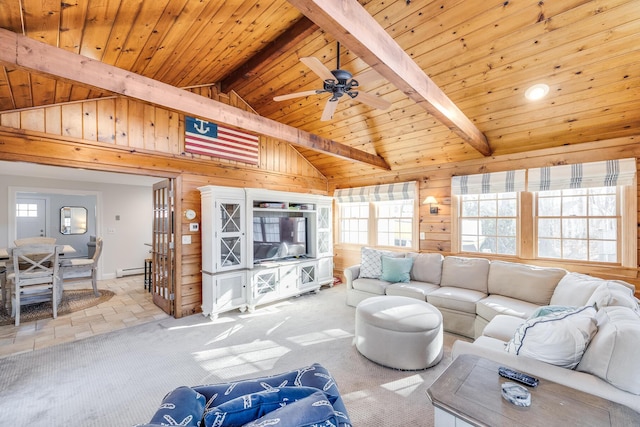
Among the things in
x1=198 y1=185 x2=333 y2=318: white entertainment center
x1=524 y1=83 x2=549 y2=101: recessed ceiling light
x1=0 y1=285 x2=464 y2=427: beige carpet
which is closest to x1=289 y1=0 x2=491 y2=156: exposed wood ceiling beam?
x1=524 y1=83 x2=549 y2=101: recessed ceiling light

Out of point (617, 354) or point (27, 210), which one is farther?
point (27, 210)

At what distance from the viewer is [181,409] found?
104cm

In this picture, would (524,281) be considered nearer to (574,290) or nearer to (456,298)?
(574,290)

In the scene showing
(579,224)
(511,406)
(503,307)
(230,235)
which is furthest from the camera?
(230,235)

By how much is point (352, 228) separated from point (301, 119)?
267 cm

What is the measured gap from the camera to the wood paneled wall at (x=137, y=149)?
3068 mm

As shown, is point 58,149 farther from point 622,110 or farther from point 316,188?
point 622,110

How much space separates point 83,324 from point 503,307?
17.4 ft

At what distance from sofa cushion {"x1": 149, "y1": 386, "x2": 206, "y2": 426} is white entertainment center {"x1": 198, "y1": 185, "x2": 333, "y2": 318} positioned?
9.83 feet

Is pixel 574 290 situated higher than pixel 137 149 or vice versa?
pixel 137 149

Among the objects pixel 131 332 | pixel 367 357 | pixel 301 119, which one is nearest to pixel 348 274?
pixel 367 357

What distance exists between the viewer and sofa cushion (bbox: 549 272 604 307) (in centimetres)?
265

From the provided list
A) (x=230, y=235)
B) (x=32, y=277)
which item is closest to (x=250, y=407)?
(x=230, y=235)

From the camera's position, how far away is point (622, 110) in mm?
3086
